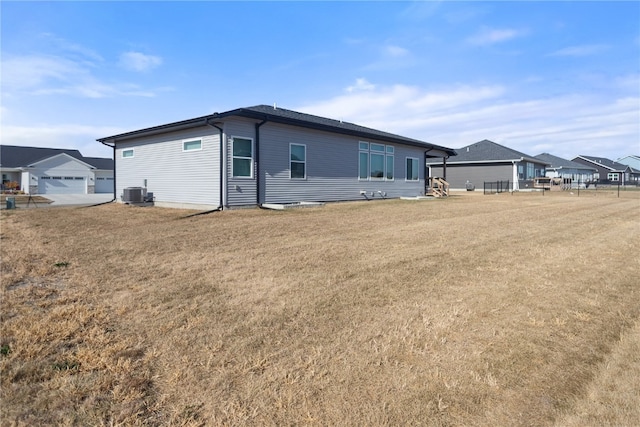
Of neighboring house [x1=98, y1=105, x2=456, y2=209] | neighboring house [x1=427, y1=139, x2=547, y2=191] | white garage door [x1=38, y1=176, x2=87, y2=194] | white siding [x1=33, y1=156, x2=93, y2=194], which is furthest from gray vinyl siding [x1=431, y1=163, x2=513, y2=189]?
white garage door [x1=38, y1=176, x2=87, y2=194]

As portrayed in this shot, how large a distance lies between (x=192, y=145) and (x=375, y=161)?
8.89 metres

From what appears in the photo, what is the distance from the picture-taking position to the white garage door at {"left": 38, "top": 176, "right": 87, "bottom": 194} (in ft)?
109

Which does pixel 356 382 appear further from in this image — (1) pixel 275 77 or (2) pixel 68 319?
(1) pixel 275 77

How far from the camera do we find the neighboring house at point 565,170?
4822 centimetres

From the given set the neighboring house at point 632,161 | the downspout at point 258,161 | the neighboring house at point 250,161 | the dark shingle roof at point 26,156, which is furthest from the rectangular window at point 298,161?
the neighboring house at point 632,161

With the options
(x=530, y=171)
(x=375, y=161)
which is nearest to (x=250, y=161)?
(x=375, y=161)

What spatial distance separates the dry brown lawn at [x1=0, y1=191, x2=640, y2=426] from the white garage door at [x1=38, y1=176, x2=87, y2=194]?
3283 centimetres

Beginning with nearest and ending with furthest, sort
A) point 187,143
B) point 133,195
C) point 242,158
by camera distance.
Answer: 1. point 242,158
2. point 187,143
3. point 133,195

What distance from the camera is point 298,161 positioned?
14.8 m

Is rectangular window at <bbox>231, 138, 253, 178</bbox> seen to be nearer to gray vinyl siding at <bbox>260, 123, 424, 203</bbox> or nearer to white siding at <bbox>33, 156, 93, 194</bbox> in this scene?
gray vinyl siding at <bbox>260, 123, 424, 203</bbox>

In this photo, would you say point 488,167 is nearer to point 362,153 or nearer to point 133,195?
point 362,153

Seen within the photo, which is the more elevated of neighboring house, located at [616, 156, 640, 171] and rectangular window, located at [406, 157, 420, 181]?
neighboring house, located at [616, 156, 640, 171]

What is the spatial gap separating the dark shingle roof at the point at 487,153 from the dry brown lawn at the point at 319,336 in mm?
30148

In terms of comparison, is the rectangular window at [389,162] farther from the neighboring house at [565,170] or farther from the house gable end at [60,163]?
the neighboring house at [565,170]
